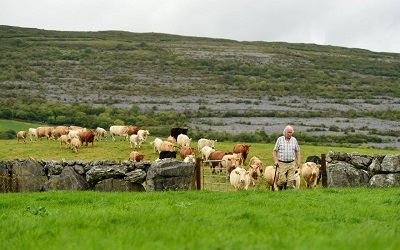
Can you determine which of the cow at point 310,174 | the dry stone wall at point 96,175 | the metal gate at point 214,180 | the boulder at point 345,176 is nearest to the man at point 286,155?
the metal gate at point 214,180

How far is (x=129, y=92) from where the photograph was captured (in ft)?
389

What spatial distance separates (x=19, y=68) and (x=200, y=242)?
13741 centimetres

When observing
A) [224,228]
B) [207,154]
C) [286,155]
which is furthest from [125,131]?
[224,228]

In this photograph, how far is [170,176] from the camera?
901 inches

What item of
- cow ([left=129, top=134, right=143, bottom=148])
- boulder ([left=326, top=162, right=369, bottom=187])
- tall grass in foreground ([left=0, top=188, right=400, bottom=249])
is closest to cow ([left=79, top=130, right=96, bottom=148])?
cow ([left=129, top=134, right=143, bottom=148])

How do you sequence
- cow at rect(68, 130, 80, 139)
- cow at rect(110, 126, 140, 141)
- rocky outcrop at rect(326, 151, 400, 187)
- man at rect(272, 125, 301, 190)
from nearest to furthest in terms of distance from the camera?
man at rect(272, 125, 301, 190) < rocky outcrop at rect(326, 151, 400, 187) < cow at rect(68, 130, 80, 139) < cow at rect(110, 126, 140, 141)

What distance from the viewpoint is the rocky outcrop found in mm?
23172

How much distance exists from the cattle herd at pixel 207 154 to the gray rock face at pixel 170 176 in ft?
4.67

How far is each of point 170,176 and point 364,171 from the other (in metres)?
8.39

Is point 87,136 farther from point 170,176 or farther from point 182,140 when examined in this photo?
point 170,176

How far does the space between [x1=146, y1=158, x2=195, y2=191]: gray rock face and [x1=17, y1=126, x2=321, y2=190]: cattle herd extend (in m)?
1.42

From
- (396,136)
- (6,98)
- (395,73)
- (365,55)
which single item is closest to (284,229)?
(396,136)

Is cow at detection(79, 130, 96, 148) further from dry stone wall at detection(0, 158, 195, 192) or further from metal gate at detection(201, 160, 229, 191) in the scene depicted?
dry stone wall at detection(0, 158, 195, 192)

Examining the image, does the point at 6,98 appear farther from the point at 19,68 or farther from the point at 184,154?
the point at 184,154
